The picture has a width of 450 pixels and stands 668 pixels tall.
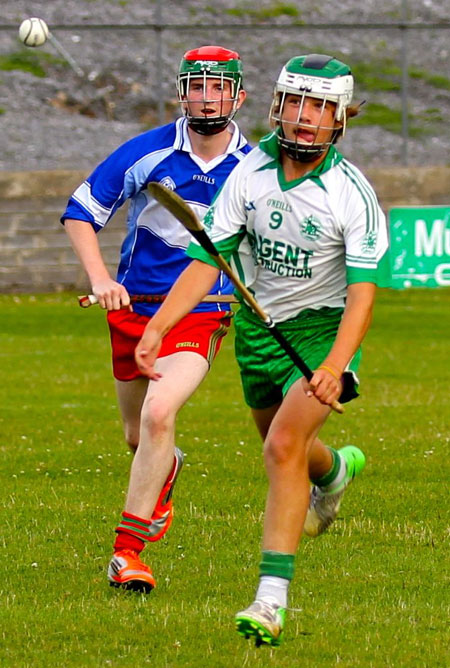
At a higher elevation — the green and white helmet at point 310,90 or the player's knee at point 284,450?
the green and white helmet at point 310,90

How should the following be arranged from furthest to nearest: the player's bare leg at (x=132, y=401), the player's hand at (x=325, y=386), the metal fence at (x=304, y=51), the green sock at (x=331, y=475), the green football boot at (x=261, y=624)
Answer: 1. the metal fence at (x=304, y=51)
2. the player's bare leg at (x=132, y=401)
3. the green sock at (x=331, y=475)
4. the player's hand at (x=325, y=386)
5. the green football boot at (x=261, y=624)

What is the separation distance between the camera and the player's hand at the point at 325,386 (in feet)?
15.0

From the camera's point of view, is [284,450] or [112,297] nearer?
[284,450]

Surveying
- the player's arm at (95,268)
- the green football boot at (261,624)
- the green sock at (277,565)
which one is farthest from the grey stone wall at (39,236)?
the green football boot at (261,624)

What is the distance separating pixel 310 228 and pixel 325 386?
2.11ft

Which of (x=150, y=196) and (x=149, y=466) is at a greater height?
(x=150, y=196)

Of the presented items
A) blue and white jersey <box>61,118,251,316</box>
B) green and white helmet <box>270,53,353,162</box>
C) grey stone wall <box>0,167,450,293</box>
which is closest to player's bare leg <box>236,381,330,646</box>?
A: green and white helmet <box>270,53,353,162</box>

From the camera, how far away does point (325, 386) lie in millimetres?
4570

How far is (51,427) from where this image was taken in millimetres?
10281

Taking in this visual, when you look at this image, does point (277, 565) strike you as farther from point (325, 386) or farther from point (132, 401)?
point (132, 401)

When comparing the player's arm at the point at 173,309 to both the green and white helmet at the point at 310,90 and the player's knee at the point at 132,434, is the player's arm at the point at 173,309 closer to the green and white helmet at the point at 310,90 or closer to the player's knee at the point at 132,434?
the green and white helmet at the point at 310,90

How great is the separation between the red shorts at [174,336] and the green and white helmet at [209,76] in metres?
0.83

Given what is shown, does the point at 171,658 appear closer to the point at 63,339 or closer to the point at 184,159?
the point at 184,159

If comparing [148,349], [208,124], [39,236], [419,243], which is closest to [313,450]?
[148,349]
